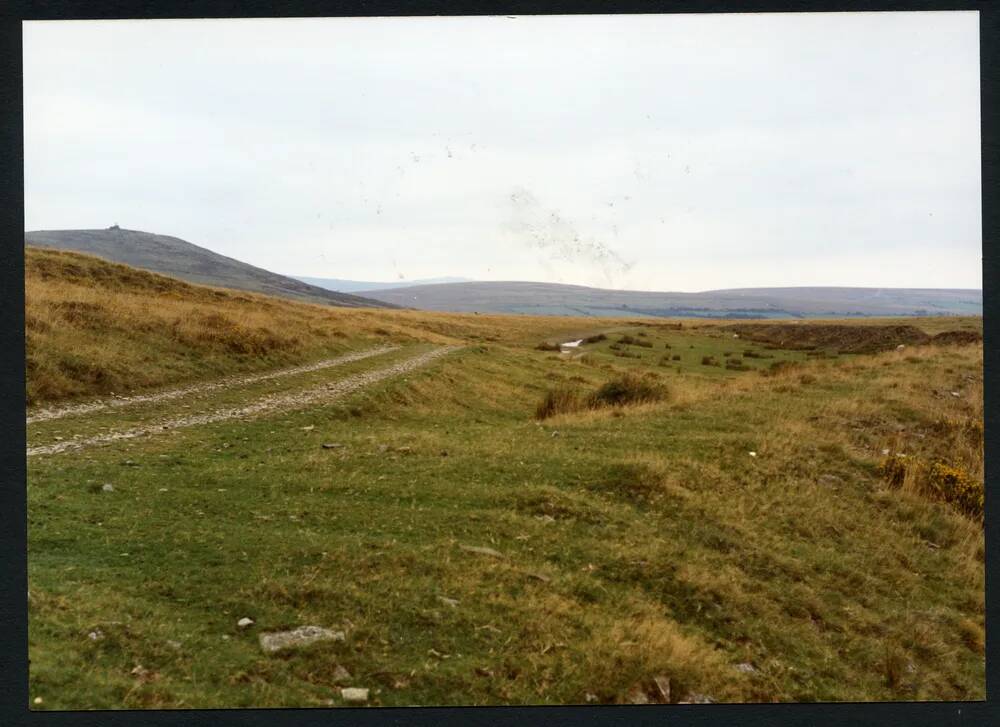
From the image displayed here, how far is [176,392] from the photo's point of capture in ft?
49.8

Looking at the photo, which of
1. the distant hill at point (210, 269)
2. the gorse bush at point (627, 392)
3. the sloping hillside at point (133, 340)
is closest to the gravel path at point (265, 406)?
the sloping hillside at point (133, 340)

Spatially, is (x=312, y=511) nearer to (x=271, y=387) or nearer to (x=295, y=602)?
(x=295, y=602)

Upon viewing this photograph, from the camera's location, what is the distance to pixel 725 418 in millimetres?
15234

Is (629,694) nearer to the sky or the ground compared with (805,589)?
nearer to the ground

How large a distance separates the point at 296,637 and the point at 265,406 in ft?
29.7

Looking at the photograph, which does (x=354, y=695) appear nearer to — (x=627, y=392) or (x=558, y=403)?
(x=558, y=403)

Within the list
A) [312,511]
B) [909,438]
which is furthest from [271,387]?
[909,438]

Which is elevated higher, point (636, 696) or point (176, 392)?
point (176, 392)

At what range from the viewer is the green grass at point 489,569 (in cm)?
647

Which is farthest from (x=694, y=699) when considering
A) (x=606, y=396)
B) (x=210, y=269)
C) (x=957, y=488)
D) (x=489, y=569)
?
(x=210, y=269)

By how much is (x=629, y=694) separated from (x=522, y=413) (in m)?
11.2

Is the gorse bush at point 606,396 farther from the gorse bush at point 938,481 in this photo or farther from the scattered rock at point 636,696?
the scattered rock at point 636,696

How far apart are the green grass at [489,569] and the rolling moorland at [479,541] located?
0.12ft

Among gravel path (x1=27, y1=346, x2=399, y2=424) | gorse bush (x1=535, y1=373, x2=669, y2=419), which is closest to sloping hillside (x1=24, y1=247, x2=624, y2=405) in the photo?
gravel path (x1=27, y1=346, x2=399, y2=424)
